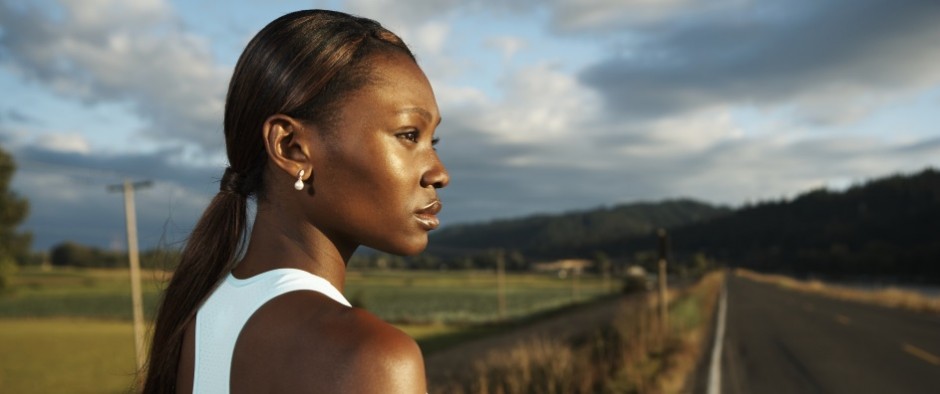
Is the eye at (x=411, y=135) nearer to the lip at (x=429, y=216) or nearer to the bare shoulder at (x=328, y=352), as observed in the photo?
the lip at (x=429, y=216)

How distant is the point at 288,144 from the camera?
101 centimetres

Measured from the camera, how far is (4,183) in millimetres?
50250

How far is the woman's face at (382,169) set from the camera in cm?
98

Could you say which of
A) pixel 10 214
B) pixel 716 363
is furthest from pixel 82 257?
pixel 716 363

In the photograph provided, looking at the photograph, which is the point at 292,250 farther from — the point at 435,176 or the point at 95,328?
the point at 95,328

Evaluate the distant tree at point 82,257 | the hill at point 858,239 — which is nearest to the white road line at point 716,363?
the hill at point 858,239

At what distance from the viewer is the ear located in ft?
3.25

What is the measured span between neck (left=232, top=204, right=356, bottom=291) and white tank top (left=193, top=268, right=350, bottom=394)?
0.10 feet

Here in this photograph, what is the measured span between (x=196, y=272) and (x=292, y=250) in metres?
0.25

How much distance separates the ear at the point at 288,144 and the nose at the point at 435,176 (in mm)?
161

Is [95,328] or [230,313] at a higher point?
[230,313]

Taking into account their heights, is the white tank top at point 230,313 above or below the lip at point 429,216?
below

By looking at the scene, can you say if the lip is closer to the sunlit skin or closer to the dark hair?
the sunlit skin

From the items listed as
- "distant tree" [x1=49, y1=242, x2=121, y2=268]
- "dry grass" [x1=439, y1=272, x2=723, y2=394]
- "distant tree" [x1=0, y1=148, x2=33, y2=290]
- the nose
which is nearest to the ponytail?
the nose
